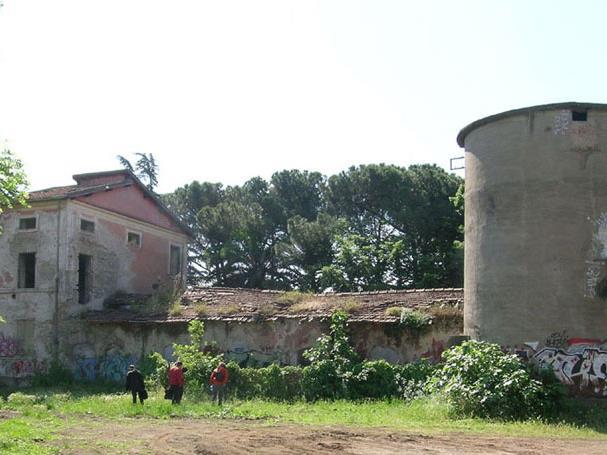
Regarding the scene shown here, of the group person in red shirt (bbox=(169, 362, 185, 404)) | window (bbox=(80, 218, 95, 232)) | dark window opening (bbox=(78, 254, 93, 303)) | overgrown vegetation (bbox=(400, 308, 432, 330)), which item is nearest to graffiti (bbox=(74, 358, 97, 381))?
dark window opening (bbox=(78, 254, 93, 303))

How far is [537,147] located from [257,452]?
10601mm

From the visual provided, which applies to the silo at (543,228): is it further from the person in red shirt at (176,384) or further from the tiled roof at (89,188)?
the tiled roof at (89,188)

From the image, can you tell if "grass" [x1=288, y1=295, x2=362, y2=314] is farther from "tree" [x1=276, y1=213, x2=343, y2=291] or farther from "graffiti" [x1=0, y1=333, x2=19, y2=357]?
"tree" [x1=276, y1=213, x2=343, y2=291]

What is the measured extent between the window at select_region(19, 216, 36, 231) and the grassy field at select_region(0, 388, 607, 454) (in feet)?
30.7

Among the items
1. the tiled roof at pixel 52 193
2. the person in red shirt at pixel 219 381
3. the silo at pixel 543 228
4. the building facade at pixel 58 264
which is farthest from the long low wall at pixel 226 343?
the tiled roof at pixel 52 193

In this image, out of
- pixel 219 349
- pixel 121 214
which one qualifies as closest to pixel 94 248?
pixel 121 214

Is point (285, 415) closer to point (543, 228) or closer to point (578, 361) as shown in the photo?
point (578, 361)

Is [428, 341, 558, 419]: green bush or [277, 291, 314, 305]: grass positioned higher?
[277, 291, 314, 305]: grass

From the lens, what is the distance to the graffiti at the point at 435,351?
21.6 meters

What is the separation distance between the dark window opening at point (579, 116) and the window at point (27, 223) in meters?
21.0

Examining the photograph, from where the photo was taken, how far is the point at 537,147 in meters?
17.9

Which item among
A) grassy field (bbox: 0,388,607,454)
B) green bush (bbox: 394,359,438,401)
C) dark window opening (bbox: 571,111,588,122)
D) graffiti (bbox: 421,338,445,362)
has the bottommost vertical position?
grassy field (bbox: 0,388,607,454)

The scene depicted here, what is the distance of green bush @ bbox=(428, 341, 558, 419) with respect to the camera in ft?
52.4

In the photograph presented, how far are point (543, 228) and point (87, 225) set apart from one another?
1900 centimetres
